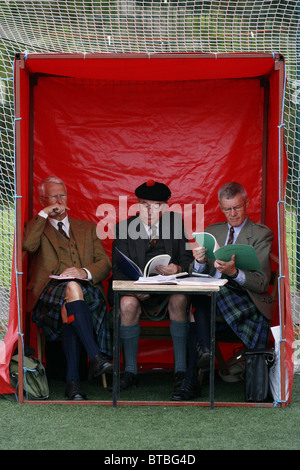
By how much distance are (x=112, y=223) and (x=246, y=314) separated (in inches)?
60.1

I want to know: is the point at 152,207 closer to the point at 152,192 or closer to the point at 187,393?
the point at 152,192

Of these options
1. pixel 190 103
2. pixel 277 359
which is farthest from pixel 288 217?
pixel 277 359

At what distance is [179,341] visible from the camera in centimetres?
477

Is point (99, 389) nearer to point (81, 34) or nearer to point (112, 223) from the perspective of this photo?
point (112, 223)

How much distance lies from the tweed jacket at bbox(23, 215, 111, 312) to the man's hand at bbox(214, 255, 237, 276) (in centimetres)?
92

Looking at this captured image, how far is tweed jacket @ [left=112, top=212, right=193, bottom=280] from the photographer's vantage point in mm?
5164

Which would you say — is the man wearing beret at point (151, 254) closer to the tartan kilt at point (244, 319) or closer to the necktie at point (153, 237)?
the necktie at point (153, 237)

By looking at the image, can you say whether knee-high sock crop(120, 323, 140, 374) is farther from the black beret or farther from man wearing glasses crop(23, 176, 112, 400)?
the black beret

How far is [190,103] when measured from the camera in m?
5.68

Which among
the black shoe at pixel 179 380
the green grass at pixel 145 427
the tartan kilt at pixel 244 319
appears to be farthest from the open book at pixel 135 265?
the green grass at pixel 145 427

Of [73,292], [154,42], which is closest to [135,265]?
[73,292]

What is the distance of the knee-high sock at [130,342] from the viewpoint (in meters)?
4.79

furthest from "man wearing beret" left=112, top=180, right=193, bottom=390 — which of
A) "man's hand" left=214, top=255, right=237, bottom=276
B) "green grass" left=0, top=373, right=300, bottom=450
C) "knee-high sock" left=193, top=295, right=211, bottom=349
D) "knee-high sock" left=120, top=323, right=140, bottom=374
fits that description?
"green grass" left=0, top=373, right=300, bottom=450

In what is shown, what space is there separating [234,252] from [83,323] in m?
1.09
